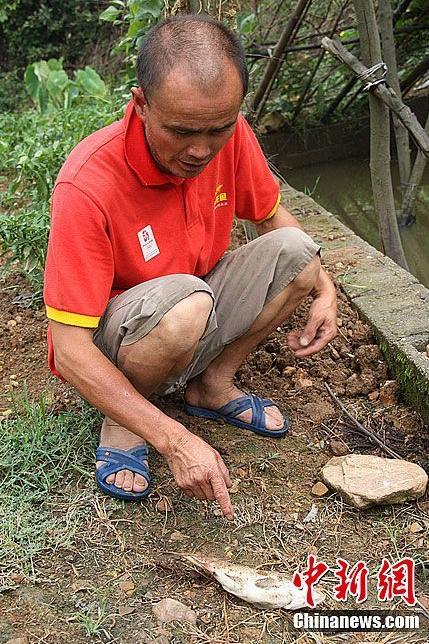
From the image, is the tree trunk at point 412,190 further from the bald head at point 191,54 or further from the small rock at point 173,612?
the small rock at point 173,612

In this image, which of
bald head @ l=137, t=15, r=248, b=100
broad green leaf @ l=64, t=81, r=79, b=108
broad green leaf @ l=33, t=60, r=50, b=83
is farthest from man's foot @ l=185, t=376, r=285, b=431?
broad green leaf @ l=33, t=60, r=50, b=83

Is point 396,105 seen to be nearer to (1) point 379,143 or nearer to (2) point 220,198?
(1) point 379,143

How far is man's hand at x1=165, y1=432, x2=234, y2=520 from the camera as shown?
6.25ft

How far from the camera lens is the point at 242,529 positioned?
2209mm

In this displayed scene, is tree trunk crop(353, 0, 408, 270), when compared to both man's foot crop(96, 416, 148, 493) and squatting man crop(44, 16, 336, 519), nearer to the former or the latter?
squatting man crop(44, 16, 336, 519)

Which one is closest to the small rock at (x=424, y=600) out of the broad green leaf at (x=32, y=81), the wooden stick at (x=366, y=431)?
the wooden stick at (x=366, y=431)

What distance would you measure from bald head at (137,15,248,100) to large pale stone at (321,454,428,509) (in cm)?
106

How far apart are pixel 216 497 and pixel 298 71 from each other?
16.5 ft

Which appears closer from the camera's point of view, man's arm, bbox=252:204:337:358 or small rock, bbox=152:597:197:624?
small rock, bbox=152:597:197:624

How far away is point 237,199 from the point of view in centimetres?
262

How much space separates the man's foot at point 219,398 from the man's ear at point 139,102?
89cm

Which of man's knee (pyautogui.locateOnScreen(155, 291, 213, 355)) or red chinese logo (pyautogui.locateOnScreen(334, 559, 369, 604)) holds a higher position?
man's knee (pyautogui.locateOnScreen(155, 291, 213, 355))

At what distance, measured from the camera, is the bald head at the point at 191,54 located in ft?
6.27

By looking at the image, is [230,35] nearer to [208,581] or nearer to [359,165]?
[208,581]
